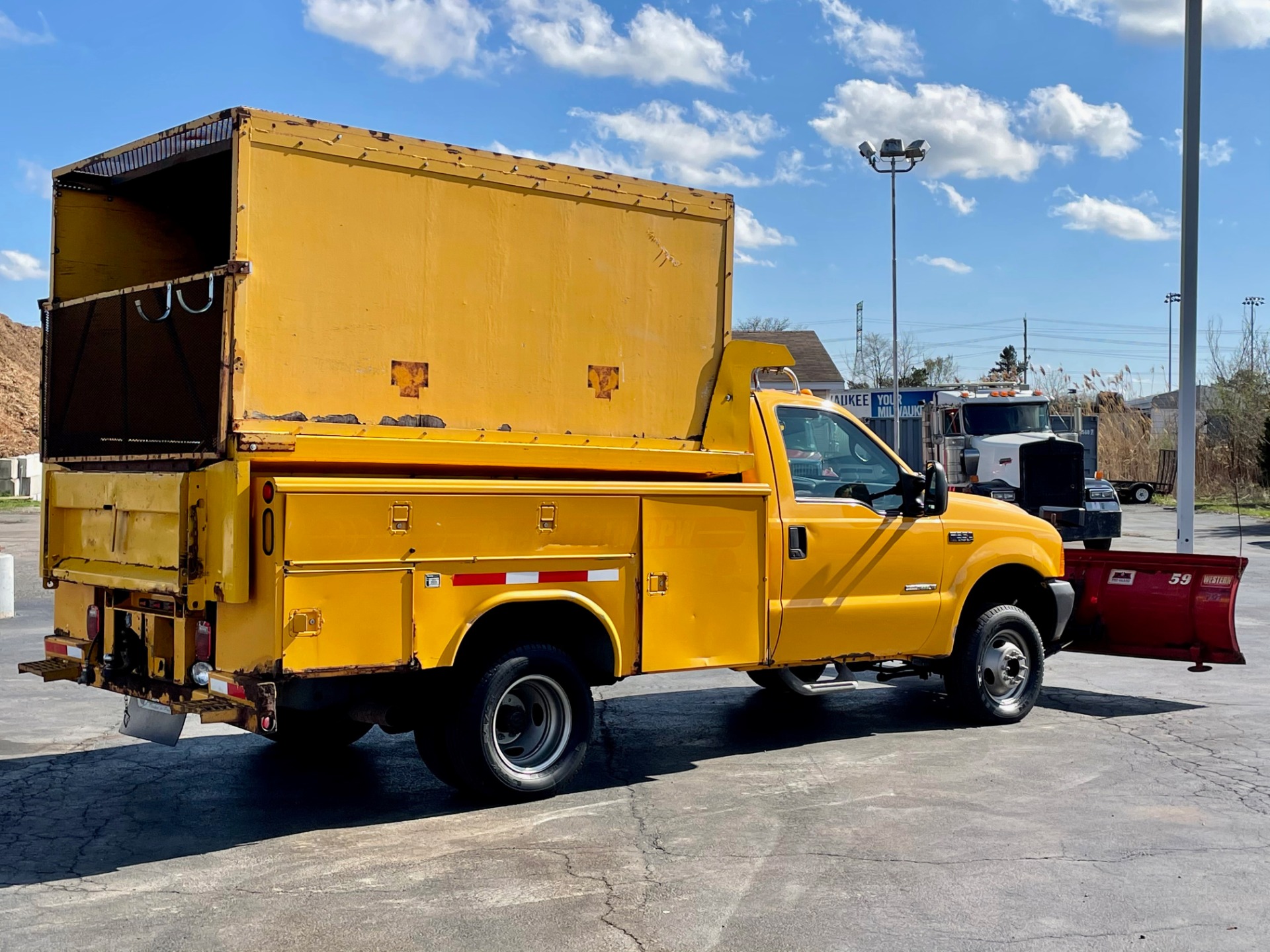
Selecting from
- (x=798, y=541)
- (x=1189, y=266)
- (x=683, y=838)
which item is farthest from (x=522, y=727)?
(x=1189, y=266)

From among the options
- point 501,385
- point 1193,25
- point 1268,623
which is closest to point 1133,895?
point 501,385

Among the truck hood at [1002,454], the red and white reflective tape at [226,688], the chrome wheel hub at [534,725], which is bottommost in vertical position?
the chrome wheel hub at [534,725]

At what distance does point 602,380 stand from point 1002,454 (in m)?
16.2

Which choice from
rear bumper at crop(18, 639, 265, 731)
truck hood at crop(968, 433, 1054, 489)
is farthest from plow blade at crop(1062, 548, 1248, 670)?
truck hood at crop(968, 433, 1054, 489)

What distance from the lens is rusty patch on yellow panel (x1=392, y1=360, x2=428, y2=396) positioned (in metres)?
6.28

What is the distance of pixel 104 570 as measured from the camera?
257 inches

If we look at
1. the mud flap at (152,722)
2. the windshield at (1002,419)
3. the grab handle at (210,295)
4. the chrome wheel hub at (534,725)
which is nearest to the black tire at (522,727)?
the chrome wheel hub at (534,725)

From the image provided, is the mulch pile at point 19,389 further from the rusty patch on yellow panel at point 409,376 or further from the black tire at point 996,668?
the rusty patch on yellow panel at point 409,376

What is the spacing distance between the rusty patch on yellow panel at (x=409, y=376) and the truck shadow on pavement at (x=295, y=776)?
2103mm

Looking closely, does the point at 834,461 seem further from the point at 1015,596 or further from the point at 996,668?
the point at 1015,596

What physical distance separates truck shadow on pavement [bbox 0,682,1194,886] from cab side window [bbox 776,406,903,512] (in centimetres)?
161

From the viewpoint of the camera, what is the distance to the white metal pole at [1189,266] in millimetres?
12602

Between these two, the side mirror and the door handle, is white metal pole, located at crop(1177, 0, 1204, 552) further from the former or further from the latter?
the door handle

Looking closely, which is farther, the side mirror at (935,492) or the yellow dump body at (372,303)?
the side mirror at (935,492)
